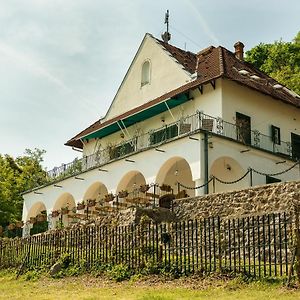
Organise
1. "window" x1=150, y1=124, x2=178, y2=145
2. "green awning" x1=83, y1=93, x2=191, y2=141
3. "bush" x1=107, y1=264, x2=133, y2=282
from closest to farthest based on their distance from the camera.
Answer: "bush" x1=107, y1=264, x2=133, y2=282 → "window" x1=150, y1=124, x2=178, y2=145 → "green awning" x1=83, y1=93, x2=191, y2=141

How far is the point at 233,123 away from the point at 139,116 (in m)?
5.72

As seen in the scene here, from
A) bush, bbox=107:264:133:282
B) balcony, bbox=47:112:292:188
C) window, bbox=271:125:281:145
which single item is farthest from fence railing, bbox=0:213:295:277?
window, bbox=271:125:281:145

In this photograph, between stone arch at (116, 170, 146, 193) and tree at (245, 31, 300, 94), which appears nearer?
stone arch at (116, 170, 146, 193)

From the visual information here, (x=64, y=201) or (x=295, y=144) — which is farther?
(x=64, y=201)

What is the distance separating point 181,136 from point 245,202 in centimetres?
616

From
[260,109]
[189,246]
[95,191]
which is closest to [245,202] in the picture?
[189,246]

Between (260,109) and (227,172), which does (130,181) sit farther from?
(260,109)

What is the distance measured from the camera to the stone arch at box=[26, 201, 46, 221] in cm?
3472

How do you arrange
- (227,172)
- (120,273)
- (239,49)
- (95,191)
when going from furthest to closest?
(239,49) < (95,191) < (227,172) < (120,273)

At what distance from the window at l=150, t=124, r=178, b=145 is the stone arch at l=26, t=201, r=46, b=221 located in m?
9.16

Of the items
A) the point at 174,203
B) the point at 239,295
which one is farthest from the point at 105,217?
the point at 239,295

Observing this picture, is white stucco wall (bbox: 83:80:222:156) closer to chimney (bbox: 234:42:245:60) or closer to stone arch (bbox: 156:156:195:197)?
stone arch (bbox: 156:156:195:197)

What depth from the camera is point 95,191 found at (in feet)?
103

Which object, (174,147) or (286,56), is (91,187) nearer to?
(174,147)
